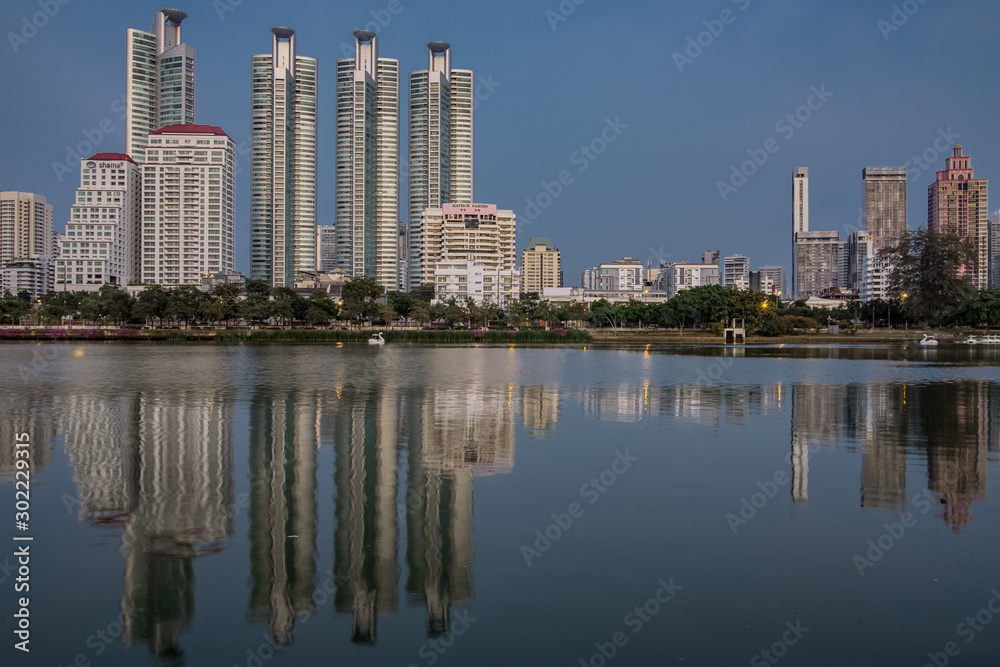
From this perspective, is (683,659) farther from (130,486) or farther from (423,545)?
(130,486)

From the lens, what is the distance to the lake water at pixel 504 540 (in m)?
6.76

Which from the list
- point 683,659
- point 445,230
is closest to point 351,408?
point 683,659

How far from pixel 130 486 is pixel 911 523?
1144 centimetres

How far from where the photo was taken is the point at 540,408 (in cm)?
2314

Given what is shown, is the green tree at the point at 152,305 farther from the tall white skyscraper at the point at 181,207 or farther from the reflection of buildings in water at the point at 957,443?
the reflection of buildings in water at the point at 957,443

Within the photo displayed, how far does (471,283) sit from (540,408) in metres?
136

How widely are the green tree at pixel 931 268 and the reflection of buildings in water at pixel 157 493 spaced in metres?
104

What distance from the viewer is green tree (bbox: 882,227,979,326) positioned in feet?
328

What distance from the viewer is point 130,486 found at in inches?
473

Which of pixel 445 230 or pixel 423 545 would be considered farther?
pixel 445 230

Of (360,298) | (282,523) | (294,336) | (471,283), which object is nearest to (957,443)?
(282,523)

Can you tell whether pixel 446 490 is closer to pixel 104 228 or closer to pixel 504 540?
pixel 504 540

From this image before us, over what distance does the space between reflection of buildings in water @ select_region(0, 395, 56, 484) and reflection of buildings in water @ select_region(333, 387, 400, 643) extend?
5.44 metres

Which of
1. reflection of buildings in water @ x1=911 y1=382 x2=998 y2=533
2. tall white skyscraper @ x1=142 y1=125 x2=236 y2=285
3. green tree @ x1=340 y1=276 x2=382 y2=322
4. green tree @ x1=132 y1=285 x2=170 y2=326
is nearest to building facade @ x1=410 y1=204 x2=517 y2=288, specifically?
green tree @ x1=340 y1=276 x2=382 y2=322
